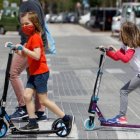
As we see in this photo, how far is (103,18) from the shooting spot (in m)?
55.7

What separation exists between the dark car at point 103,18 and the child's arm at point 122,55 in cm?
4660

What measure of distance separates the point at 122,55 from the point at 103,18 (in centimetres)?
4774

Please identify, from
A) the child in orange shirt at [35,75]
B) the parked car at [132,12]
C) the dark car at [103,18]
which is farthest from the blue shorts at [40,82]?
the dark car at [103,18]

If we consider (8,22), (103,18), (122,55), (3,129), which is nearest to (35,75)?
(3,129)

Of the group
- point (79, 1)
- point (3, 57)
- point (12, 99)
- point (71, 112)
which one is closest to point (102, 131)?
point (71, 112)

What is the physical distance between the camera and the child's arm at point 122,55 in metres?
8.15

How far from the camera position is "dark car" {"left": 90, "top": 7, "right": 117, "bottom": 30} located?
55.1 meters

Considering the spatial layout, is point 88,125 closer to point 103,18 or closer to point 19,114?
point 19,114

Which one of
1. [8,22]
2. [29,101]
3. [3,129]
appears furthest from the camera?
[8,22]

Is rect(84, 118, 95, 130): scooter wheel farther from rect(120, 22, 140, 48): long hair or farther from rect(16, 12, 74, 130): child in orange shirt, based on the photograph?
rect(120, 22, 140, 48): long hair

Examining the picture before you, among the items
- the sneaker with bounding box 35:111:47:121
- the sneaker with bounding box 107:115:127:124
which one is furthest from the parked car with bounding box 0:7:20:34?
the sneaker with bounding box 107:115:127:124

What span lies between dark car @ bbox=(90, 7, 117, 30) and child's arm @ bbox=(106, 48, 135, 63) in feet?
153

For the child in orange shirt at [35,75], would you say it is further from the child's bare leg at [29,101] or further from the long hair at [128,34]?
the long hair at [128,34]

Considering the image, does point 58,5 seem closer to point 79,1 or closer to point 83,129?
point 79,1
